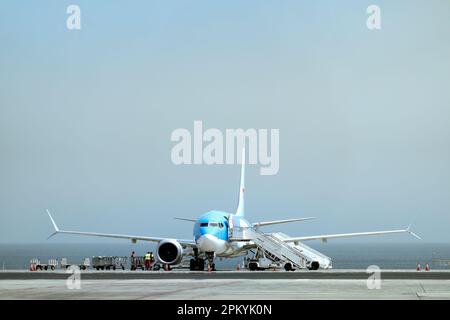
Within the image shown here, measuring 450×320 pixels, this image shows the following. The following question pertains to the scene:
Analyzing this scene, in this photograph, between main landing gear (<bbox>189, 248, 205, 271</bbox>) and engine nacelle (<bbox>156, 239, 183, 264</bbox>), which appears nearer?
engine nacelle (<bbox>156, 239, 183, 264</bbox>)

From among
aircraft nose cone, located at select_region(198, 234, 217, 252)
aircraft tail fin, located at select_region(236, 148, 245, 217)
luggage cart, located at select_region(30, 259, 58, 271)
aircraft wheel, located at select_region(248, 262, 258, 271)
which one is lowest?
aircraft wheel, located at select_region(248, 262, 258, 271)

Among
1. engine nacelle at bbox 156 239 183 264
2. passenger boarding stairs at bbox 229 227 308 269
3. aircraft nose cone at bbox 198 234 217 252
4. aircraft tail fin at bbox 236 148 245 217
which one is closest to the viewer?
passenger boarding stairs at bbox 229 227 308 269

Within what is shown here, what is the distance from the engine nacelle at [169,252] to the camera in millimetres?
59062

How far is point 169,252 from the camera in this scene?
59.4m

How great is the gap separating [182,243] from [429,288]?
102 ft

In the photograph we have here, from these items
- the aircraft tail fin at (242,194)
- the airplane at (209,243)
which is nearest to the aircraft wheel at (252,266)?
the airplane at (209,243)

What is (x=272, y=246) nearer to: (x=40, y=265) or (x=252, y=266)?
(x=252, y=266)

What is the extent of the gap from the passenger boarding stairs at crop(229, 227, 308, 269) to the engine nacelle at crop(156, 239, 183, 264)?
13.2ft

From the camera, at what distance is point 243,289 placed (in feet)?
104

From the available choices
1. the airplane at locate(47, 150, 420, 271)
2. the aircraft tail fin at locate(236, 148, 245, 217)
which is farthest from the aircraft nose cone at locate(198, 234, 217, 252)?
the aircraft tail fin at locate(236, 148, 245, 217)

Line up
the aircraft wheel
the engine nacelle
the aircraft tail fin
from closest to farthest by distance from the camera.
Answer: the engine nacelle, the aircraft wheel, the aircraft tail fin

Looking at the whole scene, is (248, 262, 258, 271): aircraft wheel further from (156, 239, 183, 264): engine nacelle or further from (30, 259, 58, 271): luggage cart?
(30, 259, 58, 271): luggage cart

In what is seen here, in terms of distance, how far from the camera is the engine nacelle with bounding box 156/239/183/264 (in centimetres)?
5906
